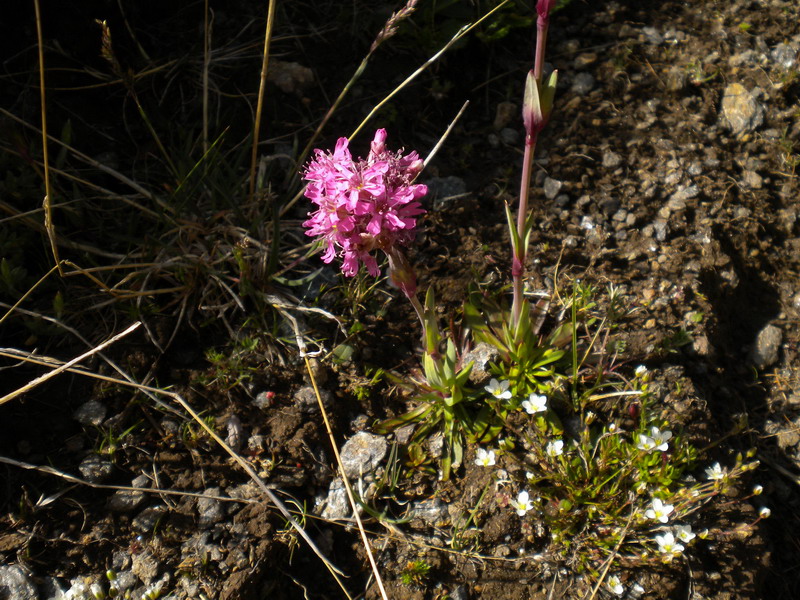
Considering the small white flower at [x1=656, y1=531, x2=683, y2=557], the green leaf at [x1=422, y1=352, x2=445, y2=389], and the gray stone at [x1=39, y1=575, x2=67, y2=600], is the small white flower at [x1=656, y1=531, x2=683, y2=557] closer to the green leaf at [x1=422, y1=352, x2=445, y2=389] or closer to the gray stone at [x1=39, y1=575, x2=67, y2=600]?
the green leaf at [x1=422, y1=352, x2=445, y2=389]

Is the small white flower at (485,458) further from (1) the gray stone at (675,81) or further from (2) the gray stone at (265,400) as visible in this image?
(1) the gray stone at (675,81)

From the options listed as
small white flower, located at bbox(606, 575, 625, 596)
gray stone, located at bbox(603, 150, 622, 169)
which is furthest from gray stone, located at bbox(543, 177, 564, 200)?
small white flower, located at bbox(606, 575, 625, 596)

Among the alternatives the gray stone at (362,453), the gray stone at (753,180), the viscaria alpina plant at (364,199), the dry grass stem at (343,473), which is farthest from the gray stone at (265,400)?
the gray stone at (753,180)

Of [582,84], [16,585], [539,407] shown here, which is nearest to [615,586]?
[539,407]

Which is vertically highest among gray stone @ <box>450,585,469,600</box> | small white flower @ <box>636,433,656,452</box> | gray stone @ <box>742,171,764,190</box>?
gray stone @ <box>742,171,764,190</box>

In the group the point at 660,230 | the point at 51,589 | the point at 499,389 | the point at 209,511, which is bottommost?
the point at 51,589

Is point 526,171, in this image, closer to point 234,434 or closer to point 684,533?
point 684,533
